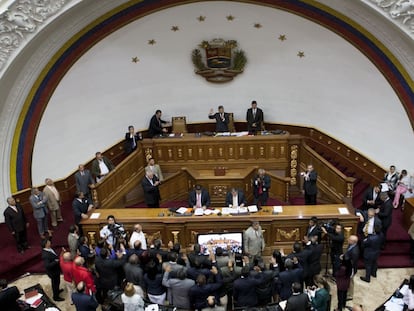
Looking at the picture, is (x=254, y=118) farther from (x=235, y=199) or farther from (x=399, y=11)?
(x=399, y=11)

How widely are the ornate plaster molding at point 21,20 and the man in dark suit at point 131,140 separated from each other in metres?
3.98

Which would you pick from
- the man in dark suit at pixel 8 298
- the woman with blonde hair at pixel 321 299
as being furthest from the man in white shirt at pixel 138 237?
the woman with blonde hair at pixel 321 299

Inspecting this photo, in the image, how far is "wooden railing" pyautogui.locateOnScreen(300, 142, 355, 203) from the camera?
11.0m

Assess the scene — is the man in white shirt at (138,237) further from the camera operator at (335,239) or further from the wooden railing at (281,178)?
the camera operator at (335,239)

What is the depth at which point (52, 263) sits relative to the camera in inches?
332

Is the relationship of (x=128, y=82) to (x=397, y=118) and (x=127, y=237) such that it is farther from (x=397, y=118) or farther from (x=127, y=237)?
(x=397, y=118)

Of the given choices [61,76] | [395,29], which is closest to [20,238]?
[61,76]

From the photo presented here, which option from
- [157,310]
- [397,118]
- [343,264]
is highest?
[397,118]

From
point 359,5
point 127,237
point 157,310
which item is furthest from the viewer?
point 359,5

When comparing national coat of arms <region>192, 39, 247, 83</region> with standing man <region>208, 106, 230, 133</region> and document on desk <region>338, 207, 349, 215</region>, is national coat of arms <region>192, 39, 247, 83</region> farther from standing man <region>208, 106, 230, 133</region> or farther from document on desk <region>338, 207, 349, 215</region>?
document on desk <region>338, 207, 349, 215</region>

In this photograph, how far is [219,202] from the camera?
39.0ft

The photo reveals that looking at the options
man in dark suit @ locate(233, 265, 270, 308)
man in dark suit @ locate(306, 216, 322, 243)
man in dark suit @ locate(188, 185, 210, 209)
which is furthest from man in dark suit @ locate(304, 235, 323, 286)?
man in dark suit @ locate(188, 185, 210, 209)

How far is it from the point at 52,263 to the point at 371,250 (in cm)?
579

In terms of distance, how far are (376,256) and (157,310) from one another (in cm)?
422
